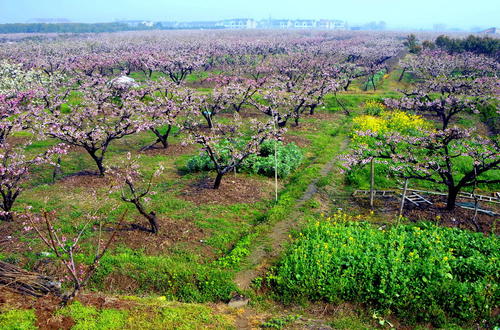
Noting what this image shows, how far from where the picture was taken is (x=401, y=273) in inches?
410

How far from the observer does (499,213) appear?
1515 centimetres

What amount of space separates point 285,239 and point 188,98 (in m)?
14.7

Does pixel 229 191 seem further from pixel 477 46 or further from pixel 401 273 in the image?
pixel 477 46

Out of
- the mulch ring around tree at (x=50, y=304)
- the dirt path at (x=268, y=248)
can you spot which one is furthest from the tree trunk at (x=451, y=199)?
the mulch ring around tree at (x=50, y=304)

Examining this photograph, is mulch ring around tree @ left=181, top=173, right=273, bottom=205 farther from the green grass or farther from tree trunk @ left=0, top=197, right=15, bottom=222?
the green grass

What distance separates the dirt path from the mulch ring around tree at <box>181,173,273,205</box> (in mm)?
2097

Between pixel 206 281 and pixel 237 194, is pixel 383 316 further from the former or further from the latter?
pixel 237 194

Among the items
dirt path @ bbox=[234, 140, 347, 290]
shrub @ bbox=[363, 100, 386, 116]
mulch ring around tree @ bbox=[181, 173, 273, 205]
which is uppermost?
shrub @ bbox=[363, 100, 386, 116]

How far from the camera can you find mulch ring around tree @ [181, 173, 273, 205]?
16562 mm

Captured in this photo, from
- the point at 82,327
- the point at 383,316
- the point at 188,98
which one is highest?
the point at 188,98

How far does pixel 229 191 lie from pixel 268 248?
5199mm

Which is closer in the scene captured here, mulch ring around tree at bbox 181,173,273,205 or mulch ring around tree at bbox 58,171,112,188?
mulch ring around tree at bbox 181,173,273,205

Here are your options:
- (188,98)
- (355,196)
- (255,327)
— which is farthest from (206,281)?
(188,98)

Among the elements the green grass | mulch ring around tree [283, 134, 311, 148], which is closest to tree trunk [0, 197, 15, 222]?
the green grass
